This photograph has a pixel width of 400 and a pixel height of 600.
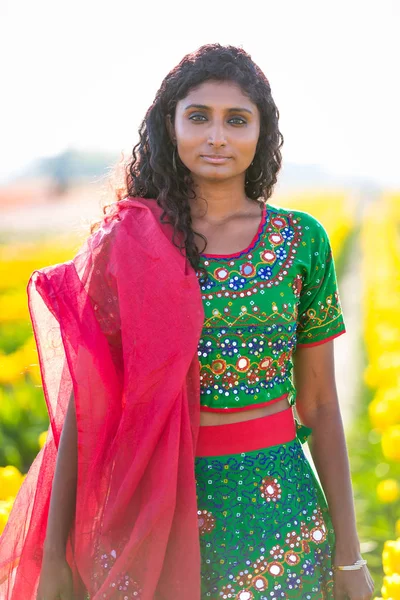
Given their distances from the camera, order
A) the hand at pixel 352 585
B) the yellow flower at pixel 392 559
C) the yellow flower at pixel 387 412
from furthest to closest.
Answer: the yellow flower at pixel 387 412, the yellow flower at pixel 392 559, the hand at pixel 352 585

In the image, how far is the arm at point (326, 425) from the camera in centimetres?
228

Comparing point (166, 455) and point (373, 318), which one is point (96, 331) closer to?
point (166, 455)

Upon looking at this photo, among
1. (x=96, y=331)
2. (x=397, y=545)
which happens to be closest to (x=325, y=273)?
(x=96, y=331)

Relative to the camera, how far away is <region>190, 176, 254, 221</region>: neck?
232cm

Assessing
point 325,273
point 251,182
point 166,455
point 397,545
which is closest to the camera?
point 166,455

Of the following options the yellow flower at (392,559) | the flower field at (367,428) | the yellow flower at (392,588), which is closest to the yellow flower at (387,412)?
the flower field at (367,428)

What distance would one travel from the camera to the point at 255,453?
2162 millimetres

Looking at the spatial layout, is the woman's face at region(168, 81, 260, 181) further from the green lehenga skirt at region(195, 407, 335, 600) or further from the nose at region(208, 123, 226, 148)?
the green lehenga skirt at region(195, 407, 335, 600)

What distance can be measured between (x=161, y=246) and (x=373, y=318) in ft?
21.5

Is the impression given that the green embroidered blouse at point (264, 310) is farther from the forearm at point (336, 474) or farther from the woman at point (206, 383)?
the forearm at point (336, 474)

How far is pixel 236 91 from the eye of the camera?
87.8 inches

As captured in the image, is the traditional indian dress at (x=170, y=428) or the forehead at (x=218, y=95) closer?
the traditional indian dress at (x=170, y=428)

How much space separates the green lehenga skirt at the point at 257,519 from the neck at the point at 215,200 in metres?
0.58

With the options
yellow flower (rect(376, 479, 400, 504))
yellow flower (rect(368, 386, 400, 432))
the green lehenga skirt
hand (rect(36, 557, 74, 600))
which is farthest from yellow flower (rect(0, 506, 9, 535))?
yellow flower (rect(368, 386, 400, 432))
